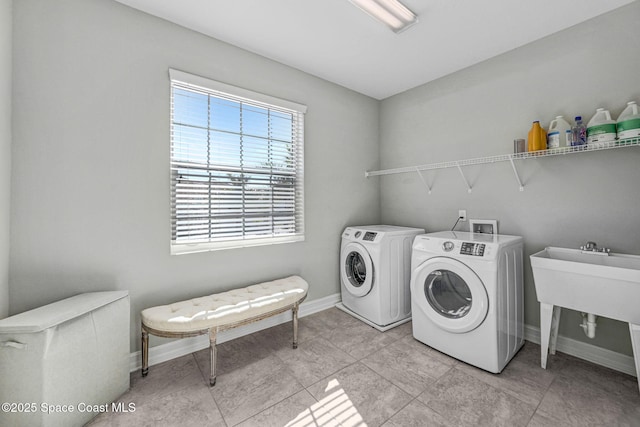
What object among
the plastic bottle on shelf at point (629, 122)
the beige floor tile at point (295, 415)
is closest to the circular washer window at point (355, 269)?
the beige floor tile at point (295, 415)

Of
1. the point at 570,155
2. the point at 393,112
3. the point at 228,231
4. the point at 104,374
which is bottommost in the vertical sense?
the point at 104,374

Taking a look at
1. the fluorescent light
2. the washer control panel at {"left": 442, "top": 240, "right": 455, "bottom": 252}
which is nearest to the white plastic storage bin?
the washer control panel at {"left": 442, "top": 240, "right": 455, "bottom": 252}

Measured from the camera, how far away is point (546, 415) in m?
1.43

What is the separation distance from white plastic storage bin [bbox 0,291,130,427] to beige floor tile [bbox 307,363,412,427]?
3.89 ft

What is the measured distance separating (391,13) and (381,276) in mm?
2068

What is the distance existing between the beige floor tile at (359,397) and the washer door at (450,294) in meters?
0.64

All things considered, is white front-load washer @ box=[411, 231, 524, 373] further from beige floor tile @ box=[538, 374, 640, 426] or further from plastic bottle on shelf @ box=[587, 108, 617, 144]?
plastic bottle on shelf @ box=[587, 108, 617, 144]

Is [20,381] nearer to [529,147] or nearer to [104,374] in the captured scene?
[104,374]

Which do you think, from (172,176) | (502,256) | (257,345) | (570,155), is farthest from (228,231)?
(570,155)

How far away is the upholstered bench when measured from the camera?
1.64 m

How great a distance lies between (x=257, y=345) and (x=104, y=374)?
1.02 metres

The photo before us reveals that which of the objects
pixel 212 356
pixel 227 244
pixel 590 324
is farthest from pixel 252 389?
pixel 590 324

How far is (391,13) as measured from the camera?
1782 millimetres

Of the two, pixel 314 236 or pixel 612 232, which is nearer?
pixel 612 232
